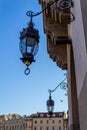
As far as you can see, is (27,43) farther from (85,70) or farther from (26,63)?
(85,70)

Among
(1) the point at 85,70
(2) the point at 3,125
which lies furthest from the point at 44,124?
(1) the point at 85,70

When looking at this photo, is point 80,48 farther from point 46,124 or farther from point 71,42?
point 46,124

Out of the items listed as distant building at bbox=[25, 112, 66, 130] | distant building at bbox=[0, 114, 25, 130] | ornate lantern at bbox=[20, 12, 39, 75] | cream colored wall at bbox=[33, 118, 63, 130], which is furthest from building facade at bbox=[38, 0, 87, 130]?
distant building at bbox=[0, 114, 25, 130]

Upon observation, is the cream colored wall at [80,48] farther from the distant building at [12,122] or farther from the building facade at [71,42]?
the distant building at [12,122]

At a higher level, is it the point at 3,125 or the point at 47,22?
the point at 47,22

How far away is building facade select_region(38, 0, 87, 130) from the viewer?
151 inches

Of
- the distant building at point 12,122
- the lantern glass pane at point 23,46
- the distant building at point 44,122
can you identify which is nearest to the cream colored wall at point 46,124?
the distant building at point 44,122

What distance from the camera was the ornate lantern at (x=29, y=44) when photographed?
4535 millimetres

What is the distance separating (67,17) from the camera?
5.49m

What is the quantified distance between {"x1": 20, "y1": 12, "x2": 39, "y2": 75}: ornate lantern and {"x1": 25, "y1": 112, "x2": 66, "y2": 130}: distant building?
7276 centimetres

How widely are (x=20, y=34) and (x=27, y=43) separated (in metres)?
0.24

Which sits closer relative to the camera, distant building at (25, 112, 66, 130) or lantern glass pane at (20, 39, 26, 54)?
lantern glass pane at (20, 39, 26, 54)

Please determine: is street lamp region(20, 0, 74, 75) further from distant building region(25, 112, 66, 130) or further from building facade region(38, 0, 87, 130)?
distant building region(25, 112, 66, 130)

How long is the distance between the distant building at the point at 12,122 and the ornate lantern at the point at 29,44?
76.2 metres
